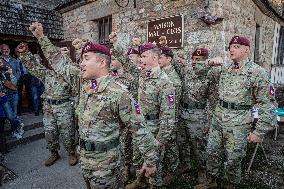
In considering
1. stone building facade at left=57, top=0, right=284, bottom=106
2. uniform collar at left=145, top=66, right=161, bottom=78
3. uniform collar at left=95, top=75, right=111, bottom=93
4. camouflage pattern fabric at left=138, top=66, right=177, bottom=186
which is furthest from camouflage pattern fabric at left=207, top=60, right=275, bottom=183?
stone building facade at left=57, top=0, right=284, bottom=106

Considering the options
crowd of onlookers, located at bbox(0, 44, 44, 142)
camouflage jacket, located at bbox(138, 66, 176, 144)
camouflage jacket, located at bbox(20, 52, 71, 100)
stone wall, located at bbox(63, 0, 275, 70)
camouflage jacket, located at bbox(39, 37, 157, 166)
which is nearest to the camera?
camouflage jacket, located at bbox(39, 37, 157, 166)

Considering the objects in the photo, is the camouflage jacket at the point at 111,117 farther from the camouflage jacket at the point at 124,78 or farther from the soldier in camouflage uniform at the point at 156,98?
the camouflage jacket at the point at 124,78

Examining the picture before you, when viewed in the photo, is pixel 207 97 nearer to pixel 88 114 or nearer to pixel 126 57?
pixel 126 57

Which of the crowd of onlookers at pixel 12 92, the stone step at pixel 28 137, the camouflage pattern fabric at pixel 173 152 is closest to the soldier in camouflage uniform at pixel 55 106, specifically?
the crowd of onlookers at pixel 12 92

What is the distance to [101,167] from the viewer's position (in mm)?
2414

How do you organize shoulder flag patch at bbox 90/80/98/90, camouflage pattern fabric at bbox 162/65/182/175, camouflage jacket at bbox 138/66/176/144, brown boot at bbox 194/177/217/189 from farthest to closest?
camouflage pattern fabric at bbox 162/65/182/175 < brown boot at bbox 194/177/217/189 < camouflage jacket at bbox 138/66/176/144 < shoulder flag patch at bbox 90/80/98/90

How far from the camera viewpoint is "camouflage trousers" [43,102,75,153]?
15.5 ft

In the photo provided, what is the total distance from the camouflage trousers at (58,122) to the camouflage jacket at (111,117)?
2406 millimetres

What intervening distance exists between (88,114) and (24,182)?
2.76 metres

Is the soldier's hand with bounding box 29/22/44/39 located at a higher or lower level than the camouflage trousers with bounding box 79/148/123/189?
higher

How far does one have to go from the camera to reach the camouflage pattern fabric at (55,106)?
4.64 m

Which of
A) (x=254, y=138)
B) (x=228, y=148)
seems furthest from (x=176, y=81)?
(x=254, y=138)

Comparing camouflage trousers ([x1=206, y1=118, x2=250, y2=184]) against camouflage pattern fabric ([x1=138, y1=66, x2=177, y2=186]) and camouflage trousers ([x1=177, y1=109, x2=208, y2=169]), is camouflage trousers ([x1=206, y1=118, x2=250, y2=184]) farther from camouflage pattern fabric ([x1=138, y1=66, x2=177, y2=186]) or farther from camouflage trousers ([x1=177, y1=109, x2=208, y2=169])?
camouflage pattern fabric ([x1=138, y1=66, x2=177, y2=186])

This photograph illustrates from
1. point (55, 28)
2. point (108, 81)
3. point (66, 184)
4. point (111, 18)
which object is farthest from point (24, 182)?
point (55, 28)
